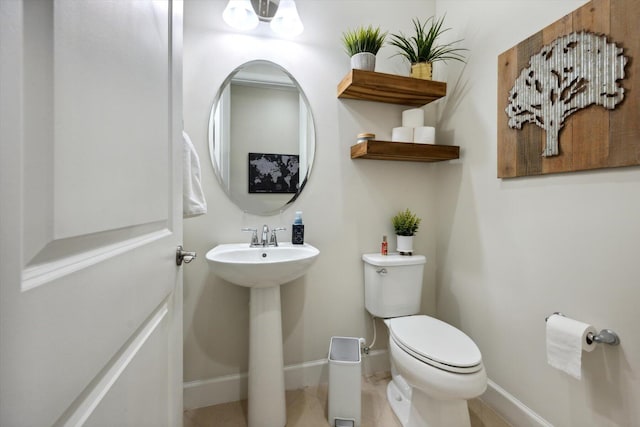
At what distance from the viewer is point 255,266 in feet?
3.92

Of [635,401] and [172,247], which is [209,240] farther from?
[635,401]

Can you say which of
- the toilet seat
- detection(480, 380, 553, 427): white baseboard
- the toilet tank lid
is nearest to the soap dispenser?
the toilet tank lid

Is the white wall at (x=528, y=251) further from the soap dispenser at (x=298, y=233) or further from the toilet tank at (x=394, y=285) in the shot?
the soap dispenser at (x=298, y=233)

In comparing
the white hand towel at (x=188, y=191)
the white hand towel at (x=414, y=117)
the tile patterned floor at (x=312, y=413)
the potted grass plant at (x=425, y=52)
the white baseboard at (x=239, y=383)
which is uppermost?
the potted grass plant at (x=425, y=52)

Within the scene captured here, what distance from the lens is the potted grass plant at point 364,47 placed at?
1588mm

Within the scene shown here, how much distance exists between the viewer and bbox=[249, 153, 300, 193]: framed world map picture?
164 centimetres

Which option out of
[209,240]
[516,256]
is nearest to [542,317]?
[516,256]

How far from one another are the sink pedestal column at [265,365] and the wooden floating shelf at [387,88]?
1193 mm

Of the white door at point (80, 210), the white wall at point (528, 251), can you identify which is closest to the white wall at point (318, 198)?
the white wall at point (528, 251)

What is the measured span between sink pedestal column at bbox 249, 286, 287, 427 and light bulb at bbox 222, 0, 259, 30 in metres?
1.43

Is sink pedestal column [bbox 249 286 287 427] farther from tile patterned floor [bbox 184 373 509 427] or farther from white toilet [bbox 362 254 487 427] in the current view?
white toilet [bbox 362 254 487 427]

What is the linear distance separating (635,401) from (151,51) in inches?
71.1

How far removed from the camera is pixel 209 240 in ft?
5.08

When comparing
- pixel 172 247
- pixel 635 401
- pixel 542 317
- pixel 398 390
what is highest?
pixel 172 247
